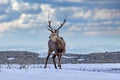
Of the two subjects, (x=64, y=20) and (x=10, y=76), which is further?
(x=64, y=20)

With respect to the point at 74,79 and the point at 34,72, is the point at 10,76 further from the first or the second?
the point at 74,79

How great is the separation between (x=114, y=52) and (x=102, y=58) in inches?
121

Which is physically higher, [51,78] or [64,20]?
[64,20]

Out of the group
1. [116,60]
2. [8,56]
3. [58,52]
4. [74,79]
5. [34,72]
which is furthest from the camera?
[8,56]

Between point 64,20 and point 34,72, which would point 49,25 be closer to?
point 64,20

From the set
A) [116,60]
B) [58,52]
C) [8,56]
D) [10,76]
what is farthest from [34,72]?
[8,56]

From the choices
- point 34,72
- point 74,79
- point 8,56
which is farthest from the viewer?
point 8,56

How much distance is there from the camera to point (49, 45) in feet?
67.3

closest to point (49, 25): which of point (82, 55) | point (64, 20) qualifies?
point (64, 20)

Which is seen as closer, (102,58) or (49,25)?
(49,25)

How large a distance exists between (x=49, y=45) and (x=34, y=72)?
725 centimetres

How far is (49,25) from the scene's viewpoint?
20844 millimetres

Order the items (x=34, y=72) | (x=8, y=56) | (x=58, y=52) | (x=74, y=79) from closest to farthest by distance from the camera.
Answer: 1. (x=74, y=79)
2. (x=34, y=72)
3. (x=58, y=52)
4. (x=8, y=56)

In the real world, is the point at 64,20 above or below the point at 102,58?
above
